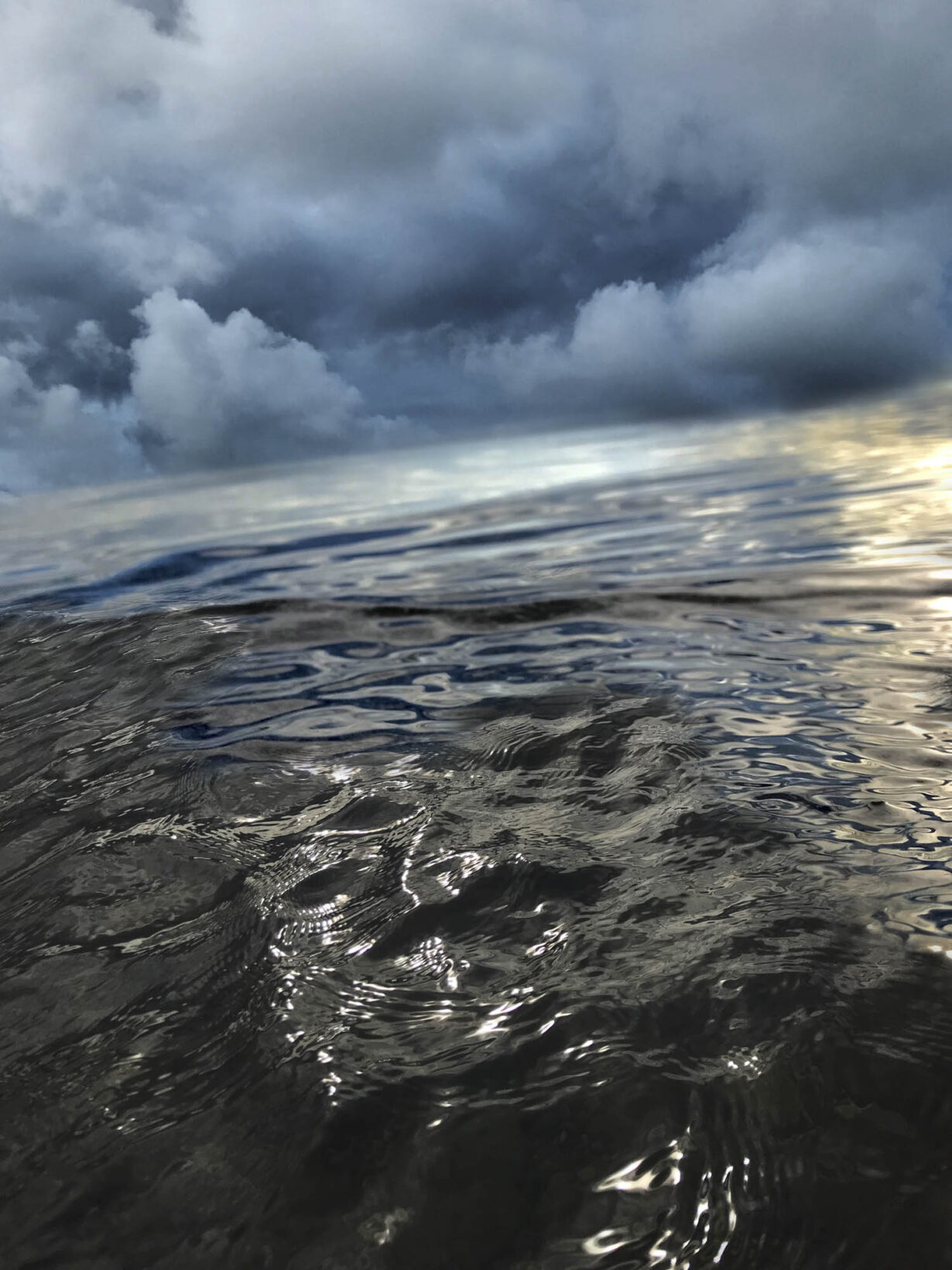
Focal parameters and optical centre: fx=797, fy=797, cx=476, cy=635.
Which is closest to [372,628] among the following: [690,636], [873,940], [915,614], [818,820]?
[690,636]

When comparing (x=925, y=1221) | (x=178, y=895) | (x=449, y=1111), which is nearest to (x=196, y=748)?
(x=178, y=895)

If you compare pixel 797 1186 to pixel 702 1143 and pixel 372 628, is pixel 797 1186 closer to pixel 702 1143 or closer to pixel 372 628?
pixel 702 1143

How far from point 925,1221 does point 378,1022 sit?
31.7 inches

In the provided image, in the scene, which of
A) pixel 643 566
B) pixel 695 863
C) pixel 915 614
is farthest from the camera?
pixel 643 566

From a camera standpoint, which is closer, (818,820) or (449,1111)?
(449,1111)

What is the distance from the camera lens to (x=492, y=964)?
1.49 metres

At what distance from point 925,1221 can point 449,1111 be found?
0.60 meters

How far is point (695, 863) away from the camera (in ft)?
5.79

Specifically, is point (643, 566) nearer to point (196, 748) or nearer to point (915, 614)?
point (915, 614)

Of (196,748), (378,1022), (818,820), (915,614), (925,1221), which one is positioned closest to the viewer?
(925,1221)

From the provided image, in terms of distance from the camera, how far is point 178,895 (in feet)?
6.08

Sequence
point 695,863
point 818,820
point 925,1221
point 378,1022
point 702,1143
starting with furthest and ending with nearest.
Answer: point 818,820, point 695,863, point 378,1022, point 702,1143, point 925,1221

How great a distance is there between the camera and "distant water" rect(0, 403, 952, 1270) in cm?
100

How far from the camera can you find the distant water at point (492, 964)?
100 cm
